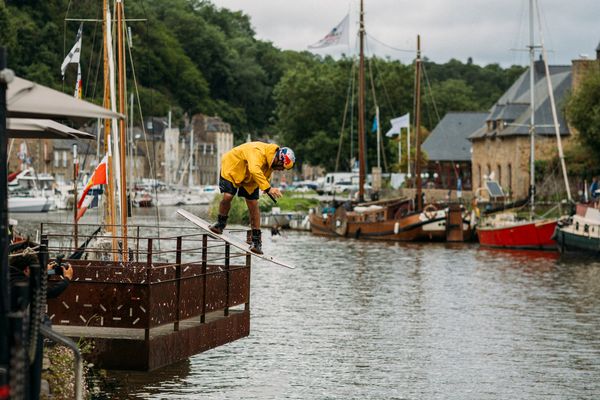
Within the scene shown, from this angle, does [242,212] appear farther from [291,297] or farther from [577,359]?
[577,359]

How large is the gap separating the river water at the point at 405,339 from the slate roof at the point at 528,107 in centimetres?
3738

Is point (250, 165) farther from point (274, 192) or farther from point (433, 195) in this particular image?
point (433, 195)

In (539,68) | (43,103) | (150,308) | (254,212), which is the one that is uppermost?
(539,68)

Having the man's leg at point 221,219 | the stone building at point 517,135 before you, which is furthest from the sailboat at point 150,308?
the stone building at point 517,135

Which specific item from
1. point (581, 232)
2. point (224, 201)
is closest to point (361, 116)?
point (581, 232)

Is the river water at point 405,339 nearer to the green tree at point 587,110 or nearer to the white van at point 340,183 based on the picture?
the green tree at point 587,110

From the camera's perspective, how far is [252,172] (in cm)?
1614

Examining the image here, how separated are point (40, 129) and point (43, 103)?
2.67 meters

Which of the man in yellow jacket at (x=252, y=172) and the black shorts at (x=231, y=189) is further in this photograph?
the black shorts at (x=231, y=189)

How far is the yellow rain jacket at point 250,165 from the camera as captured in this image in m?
16.2

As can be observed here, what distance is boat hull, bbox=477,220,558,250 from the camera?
2467 inches

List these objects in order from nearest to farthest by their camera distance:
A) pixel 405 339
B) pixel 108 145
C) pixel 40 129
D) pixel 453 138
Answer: pixel 40 129, pixel 405 339, pixel 108 145, pixel 453 138

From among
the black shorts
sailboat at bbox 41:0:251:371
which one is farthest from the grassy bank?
the black shorts

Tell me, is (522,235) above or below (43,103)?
below
